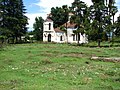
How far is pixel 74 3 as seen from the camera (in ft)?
237

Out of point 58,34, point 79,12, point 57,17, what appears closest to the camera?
point 79,12

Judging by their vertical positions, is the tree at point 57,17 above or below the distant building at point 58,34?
above

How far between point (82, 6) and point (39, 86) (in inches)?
2288

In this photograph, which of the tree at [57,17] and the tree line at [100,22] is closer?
the tree line at [100,22]

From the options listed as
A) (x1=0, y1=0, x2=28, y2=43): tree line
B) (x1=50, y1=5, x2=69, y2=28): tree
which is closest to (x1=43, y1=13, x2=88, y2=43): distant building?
(x1=50, y1=5, x2=69, y2=28): tree

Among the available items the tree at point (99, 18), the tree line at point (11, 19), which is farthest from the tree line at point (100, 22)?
the tree line at point (11, 19)

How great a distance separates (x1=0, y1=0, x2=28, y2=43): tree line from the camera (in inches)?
2931

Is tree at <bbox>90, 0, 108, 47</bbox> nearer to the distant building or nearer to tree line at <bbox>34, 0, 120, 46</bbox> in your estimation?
tree line at <bbox>34, 0, 120, 46</bbox>

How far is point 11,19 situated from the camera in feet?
245

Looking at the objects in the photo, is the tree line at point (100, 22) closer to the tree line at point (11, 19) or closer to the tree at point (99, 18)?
the tree at point (99, 18)

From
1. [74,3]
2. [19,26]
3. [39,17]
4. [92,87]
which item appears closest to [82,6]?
[74,3]

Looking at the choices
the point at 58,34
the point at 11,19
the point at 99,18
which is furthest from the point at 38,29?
the point at 99,18

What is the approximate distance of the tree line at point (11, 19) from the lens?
7444cm

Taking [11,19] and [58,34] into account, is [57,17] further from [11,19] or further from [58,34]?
[11,19]
